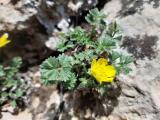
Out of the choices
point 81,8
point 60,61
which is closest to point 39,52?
point 81,8

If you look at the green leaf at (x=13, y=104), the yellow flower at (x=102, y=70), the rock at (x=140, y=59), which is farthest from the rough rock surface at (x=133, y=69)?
the yellow flower at (x=102, y=70)

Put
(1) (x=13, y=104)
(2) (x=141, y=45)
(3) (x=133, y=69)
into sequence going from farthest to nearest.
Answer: (1) (x=13, y=104) → (2) (x=141, y=45) → (3) (x=133, y=69)

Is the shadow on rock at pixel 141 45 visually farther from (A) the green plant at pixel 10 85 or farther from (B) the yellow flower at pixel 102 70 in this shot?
(A) the green plant at pixel 10 85

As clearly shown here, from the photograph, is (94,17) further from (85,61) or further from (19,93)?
→ (19,93)

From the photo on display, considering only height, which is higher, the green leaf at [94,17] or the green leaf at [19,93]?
A: the green leaf at [94,17]

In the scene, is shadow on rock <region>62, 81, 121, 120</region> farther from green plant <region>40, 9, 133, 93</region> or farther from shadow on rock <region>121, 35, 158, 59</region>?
shadow on rock <region>121, 35, 158, 59</region>

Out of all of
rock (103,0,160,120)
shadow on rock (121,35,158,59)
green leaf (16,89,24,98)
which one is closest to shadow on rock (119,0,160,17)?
rock (103,0,160,120)

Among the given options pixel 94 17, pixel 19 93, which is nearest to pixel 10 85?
pixel 19 93
